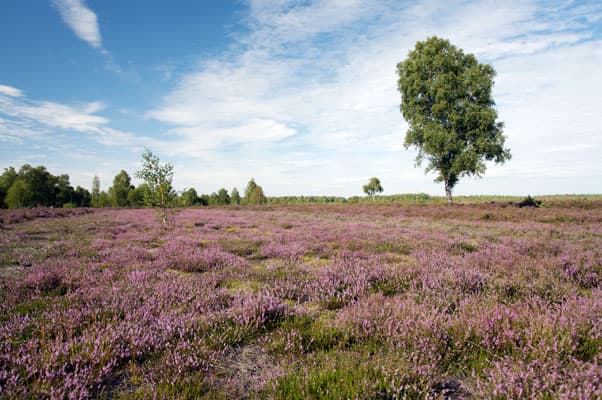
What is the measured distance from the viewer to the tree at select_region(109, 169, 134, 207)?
6994 centimetres

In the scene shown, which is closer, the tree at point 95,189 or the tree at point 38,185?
the tree at point 38,185

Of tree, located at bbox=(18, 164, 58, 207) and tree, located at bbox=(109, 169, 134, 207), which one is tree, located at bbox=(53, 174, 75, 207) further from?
tree, located at bbox=(109, 169, 134, 207)

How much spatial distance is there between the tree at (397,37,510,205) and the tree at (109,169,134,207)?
7005 cm

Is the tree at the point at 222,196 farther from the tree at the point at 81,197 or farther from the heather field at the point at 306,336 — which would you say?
the heather field at the point at 306,336

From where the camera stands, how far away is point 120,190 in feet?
230

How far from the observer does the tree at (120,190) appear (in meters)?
69.9

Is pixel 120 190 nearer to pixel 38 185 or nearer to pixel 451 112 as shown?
pixel 38 185

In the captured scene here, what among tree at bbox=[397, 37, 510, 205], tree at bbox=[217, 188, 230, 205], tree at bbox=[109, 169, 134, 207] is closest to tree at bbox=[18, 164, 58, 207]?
tree at bbox=[109, 169, 134, 207]

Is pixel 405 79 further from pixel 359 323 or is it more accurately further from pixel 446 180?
pixel 359 323

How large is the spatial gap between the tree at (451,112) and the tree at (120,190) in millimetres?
70052

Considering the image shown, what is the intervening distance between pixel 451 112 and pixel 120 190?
246 ft

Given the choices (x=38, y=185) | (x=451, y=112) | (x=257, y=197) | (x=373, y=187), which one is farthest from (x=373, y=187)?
(x=38, y=185)

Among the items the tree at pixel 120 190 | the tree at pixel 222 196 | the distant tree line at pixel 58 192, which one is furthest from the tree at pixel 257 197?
the tree at pixel 120 190

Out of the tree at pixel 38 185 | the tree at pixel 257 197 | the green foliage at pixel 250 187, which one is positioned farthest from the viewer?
the green foliage at pixel 250 187
